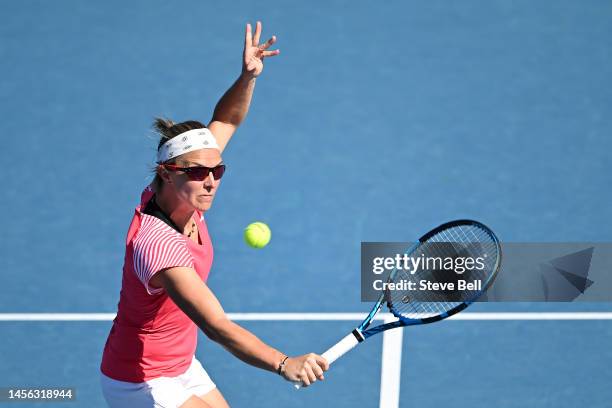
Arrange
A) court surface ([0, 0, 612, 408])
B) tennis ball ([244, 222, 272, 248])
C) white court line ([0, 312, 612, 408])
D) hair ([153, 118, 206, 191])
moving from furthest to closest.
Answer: white court line ([0, 312, 612, 408])
court surface ([0, 0, 612, 408])
tennis ball ([244, 222, 272, 248])
hair ([153, 118, 206, 191])

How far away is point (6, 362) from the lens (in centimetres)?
702

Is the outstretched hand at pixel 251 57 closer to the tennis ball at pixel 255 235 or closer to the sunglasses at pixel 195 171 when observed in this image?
the sunglasses at pixel 195 171

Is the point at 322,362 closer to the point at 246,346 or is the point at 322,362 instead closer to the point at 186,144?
the point at 246,346

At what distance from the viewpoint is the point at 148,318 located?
467 centimetres

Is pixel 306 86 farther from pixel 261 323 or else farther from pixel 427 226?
pixel 261 323

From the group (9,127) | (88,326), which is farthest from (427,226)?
(9,127)

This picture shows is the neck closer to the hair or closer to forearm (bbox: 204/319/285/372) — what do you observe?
the hair

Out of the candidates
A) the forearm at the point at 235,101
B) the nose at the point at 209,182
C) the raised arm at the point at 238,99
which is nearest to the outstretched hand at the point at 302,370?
the nose at the point at 209,182

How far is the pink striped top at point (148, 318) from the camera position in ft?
14.5

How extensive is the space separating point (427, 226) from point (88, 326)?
2.91 meters

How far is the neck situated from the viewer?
4.61m

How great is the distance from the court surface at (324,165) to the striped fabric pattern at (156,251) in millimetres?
2579

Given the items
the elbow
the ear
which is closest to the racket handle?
the elbow

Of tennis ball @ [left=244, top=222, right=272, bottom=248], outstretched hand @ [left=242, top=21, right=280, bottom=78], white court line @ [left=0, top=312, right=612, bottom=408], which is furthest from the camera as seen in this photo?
white court line @ [left=0, top=312, right=612, bottom=408]
